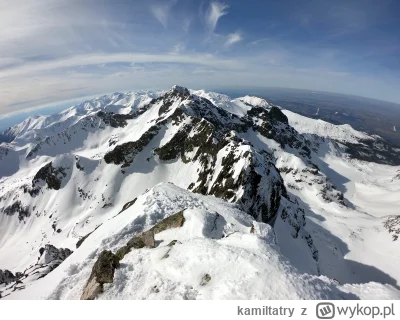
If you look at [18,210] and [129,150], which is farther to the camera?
[18,210]

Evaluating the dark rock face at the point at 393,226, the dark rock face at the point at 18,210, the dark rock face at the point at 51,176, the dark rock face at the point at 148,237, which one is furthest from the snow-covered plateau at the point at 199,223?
the dark rock face at the point at 18,210

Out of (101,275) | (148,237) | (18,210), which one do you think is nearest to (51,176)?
(18,210)

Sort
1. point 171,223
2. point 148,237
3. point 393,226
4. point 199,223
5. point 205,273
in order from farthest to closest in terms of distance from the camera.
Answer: point 393,226
point 171,223
point 199,223
point 148,237
point 205,273

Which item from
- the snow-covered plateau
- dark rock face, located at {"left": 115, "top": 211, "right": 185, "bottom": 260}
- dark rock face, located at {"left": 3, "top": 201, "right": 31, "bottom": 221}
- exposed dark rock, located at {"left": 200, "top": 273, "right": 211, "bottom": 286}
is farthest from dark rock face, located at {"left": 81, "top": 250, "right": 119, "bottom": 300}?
dark rock face, located at {"left": 3, "top": 201, "right": 31, "bottom": 221}

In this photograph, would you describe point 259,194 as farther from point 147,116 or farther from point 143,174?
point 147,116

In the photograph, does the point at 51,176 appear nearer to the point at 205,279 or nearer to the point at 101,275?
the point at 101,275
